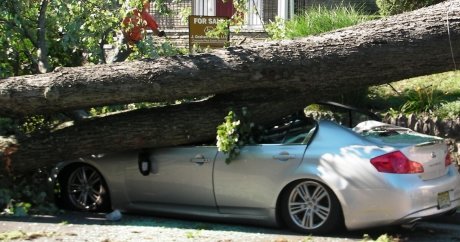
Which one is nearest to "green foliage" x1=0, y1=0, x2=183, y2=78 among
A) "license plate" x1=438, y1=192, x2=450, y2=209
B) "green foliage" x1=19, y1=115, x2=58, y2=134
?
"green foliage" x1=19, y1=115, x2=58, y2=134

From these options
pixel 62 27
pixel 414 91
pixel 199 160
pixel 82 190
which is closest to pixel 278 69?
pixel 199 160

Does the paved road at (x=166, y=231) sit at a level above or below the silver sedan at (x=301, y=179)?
below

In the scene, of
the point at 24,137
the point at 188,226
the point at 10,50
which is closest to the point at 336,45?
the point at 188,226

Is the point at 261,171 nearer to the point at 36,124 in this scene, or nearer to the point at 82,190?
the point at 82,190

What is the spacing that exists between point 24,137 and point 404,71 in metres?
4.60

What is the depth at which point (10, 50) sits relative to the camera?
10.5m

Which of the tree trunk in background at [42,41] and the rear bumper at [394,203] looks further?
the tree trunk in background at [42,41]

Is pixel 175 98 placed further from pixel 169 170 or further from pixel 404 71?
pixel 404 71

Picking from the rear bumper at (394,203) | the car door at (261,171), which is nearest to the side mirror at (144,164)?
the car door at (261,171)

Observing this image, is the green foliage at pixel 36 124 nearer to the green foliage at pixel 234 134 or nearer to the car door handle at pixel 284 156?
the green foliage at pixel 234 134

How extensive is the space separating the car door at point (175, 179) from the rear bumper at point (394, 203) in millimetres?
1701

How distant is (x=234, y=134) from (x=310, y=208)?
3.90 ft

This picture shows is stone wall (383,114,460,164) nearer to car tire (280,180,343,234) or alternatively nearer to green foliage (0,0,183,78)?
car tire (280,180,343,234)

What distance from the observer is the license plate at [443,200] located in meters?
7.61
